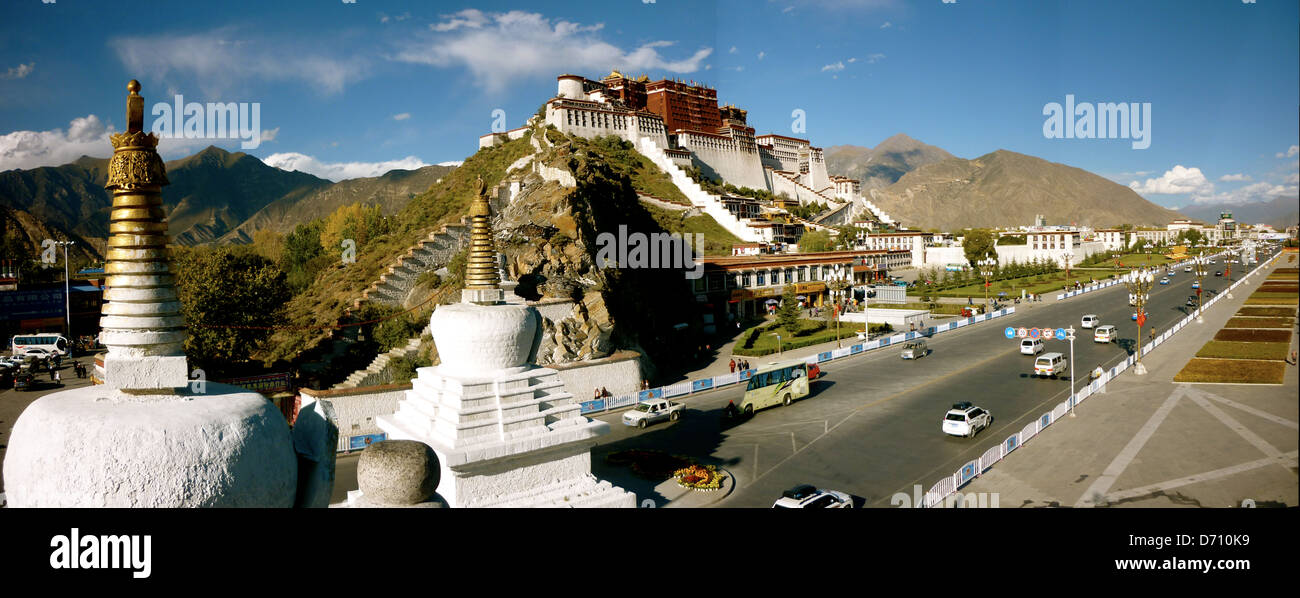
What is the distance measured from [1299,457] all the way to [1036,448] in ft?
33.7

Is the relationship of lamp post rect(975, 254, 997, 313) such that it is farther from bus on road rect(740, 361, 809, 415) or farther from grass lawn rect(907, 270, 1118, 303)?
bus on road rect(740, 361, 809, 415)

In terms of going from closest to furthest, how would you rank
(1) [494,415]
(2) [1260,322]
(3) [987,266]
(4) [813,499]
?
(2) [1260,322]
(1) [494,415]
(4) [813,499]
(3) [987,266]

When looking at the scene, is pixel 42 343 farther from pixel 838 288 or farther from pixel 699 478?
pixel 838 288

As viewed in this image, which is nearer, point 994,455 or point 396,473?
point 396,473

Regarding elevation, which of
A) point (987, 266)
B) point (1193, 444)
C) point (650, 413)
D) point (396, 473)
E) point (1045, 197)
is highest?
point (1045, 197)

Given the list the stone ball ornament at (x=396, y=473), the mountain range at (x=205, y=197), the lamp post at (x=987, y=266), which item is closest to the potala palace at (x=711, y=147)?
the lamp post at (x=987, y=266)

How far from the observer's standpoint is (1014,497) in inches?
409

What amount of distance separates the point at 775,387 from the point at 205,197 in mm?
91598

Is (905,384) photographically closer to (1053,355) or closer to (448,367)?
(1053,355)

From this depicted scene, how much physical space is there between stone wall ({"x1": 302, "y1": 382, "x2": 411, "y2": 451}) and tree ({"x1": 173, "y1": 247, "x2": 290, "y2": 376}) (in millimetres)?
4981

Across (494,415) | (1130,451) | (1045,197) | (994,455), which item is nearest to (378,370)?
(494,415)

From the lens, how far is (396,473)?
479 cm

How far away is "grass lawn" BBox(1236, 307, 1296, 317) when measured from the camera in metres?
4.17

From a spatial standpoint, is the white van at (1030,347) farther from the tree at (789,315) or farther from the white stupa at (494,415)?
the white stupa at (494,415)
